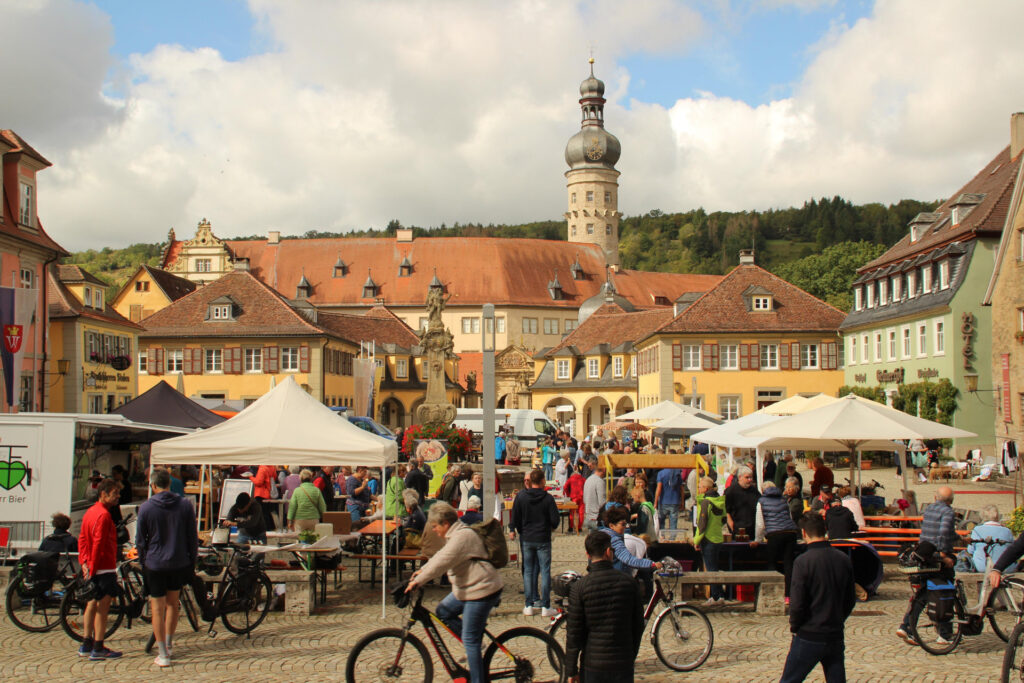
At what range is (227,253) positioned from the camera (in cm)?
8425

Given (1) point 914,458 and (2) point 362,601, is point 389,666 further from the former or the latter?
(1) point 914,458

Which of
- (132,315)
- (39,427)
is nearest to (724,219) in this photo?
(132,315)

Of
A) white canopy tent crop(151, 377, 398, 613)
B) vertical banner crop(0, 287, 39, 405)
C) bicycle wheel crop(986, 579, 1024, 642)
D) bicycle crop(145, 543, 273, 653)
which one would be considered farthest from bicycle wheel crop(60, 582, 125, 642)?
vertical banner crop(0, 287, 39, 405)

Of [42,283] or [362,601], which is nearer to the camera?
[362,601]

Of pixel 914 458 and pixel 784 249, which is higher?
pixel 784 249

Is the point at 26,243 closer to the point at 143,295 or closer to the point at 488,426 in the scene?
the point at 488,426

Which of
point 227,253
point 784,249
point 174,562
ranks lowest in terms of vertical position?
point 174,562

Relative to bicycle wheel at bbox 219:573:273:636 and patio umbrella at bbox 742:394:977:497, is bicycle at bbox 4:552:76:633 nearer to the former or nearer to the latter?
bicycle wheel at bbox 219:573:273:636

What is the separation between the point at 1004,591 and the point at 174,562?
786 cm

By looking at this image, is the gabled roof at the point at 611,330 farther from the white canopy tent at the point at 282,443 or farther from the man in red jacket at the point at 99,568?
the man in red jacket at the point at 99,568

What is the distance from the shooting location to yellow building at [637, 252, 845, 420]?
52844 millimetres

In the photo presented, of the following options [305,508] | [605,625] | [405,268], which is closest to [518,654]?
[605,625]

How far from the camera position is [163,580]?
9516mm

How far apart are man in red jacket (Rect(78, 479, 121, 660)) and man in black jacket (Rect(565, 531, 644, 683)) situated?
16.6ft
